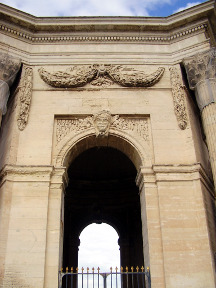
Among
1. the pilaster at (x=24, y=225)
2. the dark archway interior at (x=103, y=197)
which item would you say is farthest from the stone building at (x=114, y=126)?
the dark archway interior at (x=103, y=197)

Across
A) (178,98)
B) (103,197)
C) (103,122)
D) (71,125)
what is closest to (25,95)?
(71,125)

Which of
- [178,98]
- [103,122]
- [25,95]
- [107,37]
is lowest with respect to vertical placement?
[103,122]

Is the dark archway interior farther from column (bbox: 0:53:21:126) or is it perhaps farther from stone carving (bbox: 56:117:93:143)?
column (bbox: 0:53:21:126)

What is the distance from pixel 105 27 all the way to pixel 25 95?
3.60 meters

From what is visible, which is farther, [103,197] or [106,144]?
[103,197]

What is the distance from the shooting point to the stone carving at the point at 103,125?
10.3 meters

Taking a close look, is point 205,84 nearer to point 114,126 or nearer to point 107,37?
point 114,126

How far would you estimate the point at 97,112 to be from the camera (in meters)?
10.6

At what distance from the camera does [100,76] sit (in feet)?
36.8

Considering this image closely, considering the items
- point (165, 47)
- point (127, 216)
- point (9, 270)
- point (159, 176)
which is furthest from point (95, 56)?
point (127, 216)

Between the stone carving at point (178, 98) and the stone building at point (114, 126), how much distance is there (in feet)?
0.11

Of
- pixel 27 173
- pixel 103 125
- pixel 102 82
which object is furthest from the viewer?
pixel 102 82

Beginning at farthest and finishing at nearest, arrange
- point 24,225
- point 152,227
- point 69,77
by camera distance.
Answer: point 69,77 < point 152,227 < point 24,225

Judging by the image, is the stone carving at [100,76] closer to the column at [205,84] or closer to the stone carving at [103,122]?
the column at [205,84]
